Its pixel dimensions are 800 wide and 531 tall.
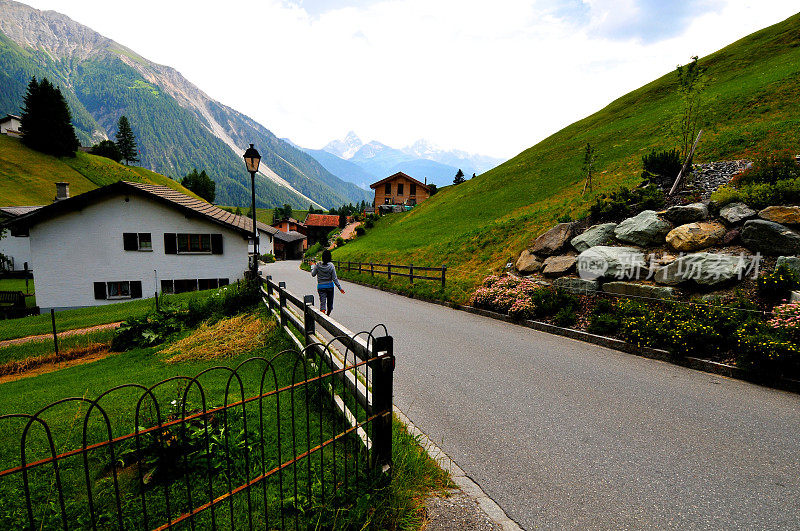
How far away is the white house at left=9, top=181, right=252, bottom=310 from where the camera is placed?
65.1 ft

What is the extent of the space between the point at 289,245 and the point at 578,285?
73.2m

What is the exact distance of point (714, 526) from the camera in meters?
3.10

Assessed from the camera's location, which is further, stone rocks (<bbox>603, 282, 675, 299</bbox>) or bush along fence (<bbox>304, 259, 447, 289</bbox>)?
bush along fence (<bbox>304, 259, 447, 289</bbox>)

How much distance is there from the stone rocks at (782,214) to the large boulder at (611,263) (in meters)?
2.78

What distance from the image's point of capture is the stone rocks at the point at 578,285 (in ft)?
33.1

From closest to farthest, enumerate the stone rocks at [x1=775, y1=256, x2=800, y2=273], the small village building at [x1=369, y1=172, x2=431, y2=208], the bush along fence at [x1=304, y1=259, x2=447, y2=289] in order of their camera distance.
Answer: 1. the stone rocks at [x1=775, y1=256, x2=800, y2=273]
2. the bush along fence at [x1=304, y1=259, x2=447, y2=289]
3. the small village building at [x1=369, y1=172, x2=431, y2=208]

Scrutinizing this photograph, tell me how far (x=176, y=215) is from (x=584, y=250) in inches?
931

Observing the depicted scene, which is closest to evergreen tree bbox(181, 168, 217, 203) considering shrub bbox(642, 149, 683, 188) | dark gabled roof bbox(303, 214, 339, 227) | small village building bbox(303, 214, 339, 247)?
small village building bbox(303, 214, 339, 247)

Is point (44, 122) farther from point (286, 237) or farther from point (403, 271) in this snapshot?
point (403, 271)

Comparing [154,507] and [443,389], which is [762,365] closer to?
[443,389]

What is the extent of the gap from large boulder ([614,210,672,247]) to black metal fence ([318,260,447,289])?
6422 mm

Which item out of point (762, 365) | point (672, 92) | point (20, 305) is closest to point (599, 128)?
point (672, 92)

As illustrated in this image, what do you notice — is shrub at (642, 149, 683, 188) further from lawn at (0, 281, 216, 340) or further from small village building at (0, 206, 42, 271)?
small village building at (0, 206, 42, 271)

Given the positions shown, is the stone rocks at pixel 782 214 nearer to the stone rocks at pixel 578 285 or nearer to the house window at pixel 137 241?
the stone rocks at pixel 578 285
